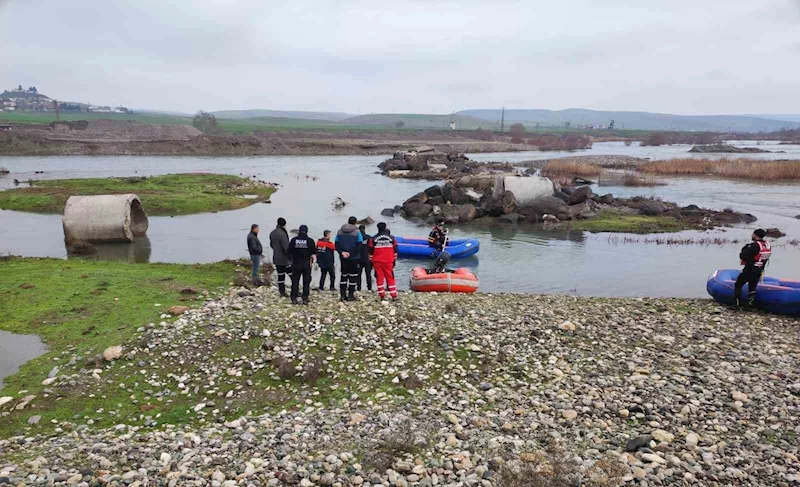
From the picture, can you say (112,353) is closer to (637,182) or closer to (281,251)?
(281,251)

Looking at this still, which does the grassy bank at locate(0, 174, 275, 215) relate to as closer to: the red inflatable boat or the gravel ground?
the red inflatable boat

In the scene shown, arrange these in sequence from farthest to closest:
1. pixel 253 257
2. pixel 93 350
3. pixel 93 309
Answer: pixel 253 257 → pixel 93 309 → pixel 93 350

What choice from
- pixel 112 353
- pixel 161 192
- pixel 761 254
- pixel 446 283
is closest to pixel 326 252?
pixel 446 283

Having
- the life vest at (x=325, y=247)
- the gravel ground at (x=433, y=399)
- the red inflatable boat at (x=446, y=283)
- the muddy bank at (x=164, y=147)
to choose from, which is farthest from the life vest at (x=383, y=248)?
the muddy bank at (x=164, y=147)

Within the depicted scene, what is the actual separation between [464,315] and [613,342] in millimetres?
3899

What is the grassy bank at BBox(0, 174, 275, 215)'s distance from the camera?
35.5 m

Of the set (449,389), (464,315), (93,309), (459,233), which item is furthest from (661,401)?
(459,233)

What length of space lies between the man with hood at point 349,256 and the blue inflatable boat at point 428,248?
922cm

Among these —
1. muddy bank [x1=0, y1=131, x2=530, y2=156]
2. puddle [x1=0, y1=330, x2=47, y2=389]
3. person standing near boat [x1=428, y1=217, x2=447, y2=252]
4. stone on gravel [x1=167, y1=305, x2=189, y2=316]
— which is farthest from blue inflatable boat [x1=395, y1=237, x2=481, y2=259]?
muddy bank [x1=0, y1=131, x2=530, y2=156]

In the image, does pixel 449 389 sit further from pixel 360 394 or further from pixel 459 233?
pixel 459 233

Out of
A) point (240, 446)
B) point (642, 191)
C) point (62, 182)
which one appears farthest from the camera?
point (642, 191)

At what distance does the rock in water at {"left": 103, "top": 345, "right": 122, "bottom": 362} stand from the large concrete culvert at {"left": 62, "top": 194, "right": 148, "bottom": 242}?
607 inches

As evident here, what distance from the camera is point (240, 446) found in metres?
8.78

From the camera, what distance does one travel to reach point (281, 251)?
52.1ft
